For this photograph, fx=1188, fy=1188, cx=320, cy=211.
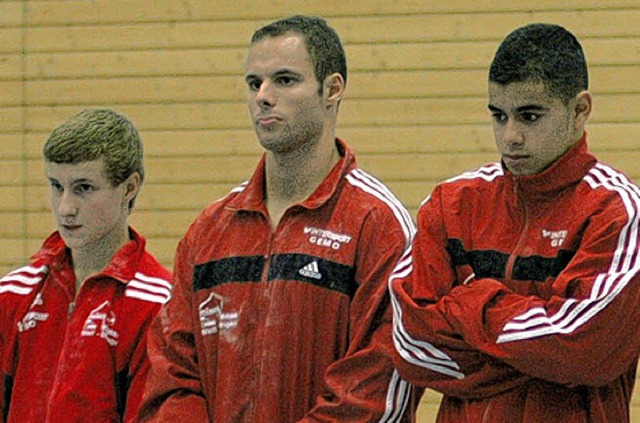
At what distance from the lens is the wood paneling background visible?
253 inches

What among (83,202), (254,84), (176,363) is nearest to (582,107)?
(254,84)

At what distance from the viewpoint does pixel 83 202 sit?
4047mm

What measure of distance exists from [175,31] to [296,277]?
351cm

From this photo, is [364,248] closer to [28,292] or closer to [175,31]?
[28,292]

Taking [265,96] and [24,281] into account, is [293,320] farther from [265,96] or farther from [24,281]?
[24,281]

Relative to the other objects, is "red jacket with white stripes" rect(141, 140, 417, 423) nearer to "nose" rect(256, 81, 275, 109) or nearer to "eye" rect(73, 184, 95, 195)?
"nose" rect(256, 81, 275, 109)

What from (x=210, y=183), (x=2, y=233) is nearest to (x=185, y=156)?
(x=210, y=183)

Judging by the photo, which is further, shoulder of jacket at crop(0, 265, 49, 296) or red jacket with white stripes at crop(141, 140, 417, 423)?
shoulder of jacket at crop(0, 265, 49, 296)

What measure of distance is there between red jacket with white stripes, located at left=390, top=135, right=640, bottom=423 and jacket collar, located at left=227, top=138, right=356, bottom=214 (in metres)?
0.35

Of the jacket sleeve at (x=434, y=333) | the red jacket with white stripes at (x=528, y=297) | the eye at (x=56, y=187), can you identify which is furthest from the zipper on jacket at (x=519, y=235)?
the eye at (x=56, y=187)

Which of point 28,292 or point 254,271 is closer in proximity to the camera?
point 254,271

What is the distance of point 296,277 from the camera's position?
3.61 metres

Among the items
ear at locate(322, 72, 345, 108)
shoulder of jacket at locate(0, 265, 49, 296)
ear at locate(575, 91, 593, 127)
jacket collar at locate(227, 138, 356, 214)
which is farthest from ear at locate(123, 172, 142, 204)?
ear at locate(575, 91, 593, 127)

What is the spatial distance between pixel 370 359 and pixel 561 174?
30.3 inches
